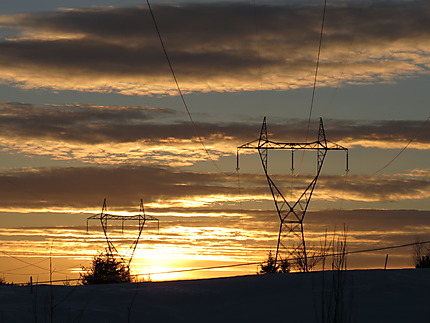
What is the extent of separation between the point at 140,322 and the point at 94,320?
3.61 feet

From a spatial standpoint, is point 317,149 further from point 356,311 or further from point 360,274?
point 356,311

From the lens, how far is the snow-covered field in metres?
18.3

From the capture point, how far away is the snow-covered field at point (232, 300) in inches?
722

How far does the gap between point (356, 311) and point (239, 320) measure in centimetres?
288

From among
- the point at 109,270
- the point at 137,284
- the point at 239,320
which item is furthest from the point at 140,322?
the point at 109,270

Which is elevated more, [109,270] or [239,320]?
[109,270]

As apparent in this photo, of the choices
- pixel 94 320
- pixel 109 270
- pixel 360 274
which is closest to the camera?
pixel 94 320

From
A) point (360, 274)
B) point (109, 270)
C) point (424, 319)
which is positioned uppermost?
point (109, 270)

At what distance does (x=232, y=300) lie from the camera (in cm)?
1984

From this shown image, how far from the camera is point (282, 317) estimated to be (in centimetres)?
1841

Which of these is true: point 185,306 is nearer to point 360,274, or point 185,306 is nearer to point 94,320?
point 94,320

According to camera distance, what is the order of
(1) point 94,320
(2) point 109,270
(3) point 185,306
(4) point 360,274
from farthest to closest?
(2) point 109,270
(4) point 360,274
(3) point 185,306
(1) point 94,320

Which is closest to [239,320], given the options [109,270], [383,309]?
[383,309]

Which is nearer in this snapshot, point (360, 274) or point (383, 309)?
point (383, 309)
